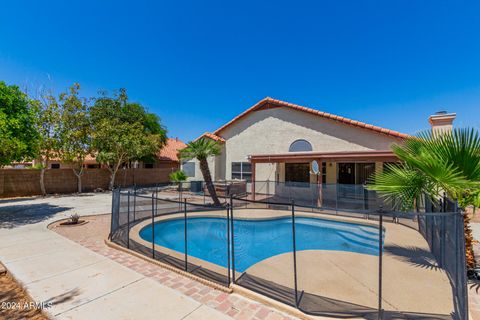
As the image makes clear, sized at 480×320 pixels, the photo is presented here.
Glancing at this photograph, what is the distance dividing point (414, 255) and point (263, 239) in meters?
4.07

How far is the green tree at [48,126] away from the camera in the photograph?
16359 millimetres

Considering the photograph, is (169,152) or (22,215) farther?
(169,152)

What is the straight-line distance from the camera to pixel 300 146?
650 inches

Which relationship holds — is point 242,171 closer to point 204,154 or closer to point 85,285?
point 204,154

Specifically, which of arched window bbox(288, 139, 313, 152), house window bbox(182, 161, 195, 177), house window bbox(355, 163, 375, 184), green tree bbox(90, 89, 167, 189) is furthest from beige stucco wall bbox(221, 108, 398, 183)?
green tree bbox(90, 89, 167, 189)

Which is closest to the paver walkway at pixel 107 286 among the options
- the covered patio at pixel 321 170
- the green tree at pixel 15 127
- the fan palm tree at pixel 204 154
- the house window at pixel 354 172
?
the green tree at pixel 15 127

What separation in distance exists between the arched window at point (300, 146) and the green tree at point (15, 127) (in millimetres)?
15560

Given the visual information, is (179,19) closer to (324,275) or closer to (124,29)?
(124,29)

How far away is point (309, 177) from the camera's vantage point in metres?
16.4

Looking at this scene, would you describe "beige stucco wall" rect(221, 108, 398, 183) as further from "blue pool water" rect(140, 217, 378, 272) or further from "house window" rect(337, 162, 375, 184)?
"blue pool water" rect(140, 217, 378, 272)

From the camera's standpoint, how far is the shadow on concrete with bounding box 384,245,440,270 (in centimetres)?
526

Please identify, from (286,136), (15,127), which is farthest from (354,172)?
(15,127)

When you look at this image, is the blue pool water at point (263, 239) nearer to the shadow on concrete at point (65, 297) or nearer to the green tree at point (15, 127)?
the shadow on concrete at point (65, 297)

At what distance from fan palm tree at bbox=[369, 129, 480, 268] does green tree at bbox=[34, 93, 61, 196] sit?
21.3m
